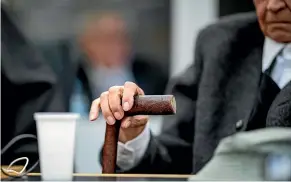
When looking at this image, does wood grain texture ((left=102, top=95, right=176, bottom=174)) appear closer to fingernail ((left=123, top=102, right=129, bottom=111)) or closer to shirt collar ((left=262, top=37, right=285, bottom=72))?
fingernail ((left=123, top=102, right=129, bottom=111))

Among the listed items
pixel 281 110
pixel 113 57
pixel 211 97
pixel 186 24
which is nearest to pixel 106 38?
pixel 113 57

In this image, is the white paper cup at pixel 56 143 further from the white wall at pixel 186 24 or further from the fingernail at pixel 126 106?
the white wall at pixel 186 24

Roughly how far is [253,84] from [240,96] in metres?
0.05

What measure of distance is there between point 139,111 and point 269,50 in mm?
651

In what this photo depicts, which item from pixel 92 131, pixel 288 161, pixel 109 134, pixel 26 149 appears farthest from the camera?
pixel 92 131

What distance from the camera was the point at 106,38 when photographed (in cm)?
354

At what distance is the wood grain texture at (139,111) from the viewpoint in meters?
1.13

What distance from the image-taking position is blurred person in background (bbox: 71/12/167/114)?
11.3 ft

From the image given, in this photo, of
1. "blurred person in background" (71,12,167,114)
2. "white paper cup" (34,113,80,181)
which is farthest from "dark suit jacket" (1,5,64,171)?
"blurred person in background" (71,12,167,114)

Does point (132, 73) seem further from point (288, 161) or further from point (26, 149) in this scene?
point (288, 161)

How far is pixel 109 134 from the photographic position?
1.21 metres

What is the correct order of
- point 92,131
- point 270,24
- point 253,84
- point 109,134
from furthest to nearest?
point 92,131 < point 253,84 < point 270,24 < point 109,134

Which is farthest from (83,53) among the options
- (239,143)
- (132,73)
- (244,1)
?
(239,143)

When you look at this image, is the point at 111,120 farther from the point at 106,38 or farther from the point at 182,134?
the point at 106,38
